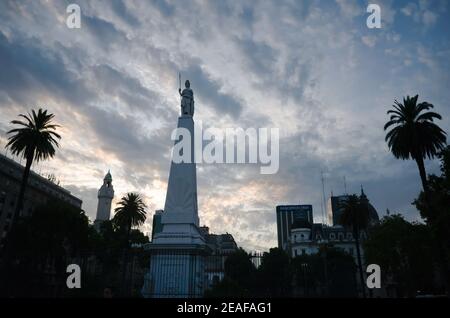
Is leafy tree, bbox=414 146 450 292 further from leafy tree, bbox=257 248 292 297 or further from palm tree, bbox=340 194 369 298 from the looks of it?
leafy tree, bbox=257 248 292 297

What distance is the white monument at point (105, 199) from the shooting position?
9488 cm

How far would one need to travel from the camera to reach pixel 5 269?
82.8ft

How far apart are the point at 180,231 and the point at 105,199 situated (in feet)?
253

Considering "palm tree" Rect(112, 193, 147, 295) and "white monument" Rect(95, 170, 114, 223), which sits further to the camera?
"white monument" Rect(95, 170, 114, 223)

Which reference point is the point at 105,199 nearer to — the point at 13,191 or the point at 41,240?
the point at 13,191

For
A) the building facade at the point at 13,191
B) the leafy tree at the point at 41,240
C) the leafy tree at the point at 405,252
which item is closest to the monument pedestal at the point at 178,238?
the leafy tree at the point at 41,240

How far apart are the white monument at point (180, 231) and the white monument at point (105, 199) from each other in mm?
73319

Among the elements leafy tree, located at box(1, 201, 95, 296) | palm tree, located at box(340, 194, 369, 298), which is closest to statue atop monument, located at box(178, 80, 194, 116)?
leafy tree, located at box(1, 201, 95, 296)

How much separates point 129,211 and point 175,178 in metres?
22.5

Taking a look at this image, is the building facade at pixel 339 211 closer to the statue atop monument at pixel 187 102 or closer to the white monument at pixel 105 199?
the statue atop monument at pixel 187 102

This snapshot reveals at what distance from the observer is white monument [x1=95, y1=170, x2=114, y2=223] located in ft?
311

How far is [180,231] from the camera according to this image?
87.0 feet

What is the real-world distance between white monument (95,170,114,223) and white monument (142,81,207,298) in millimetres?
73319
